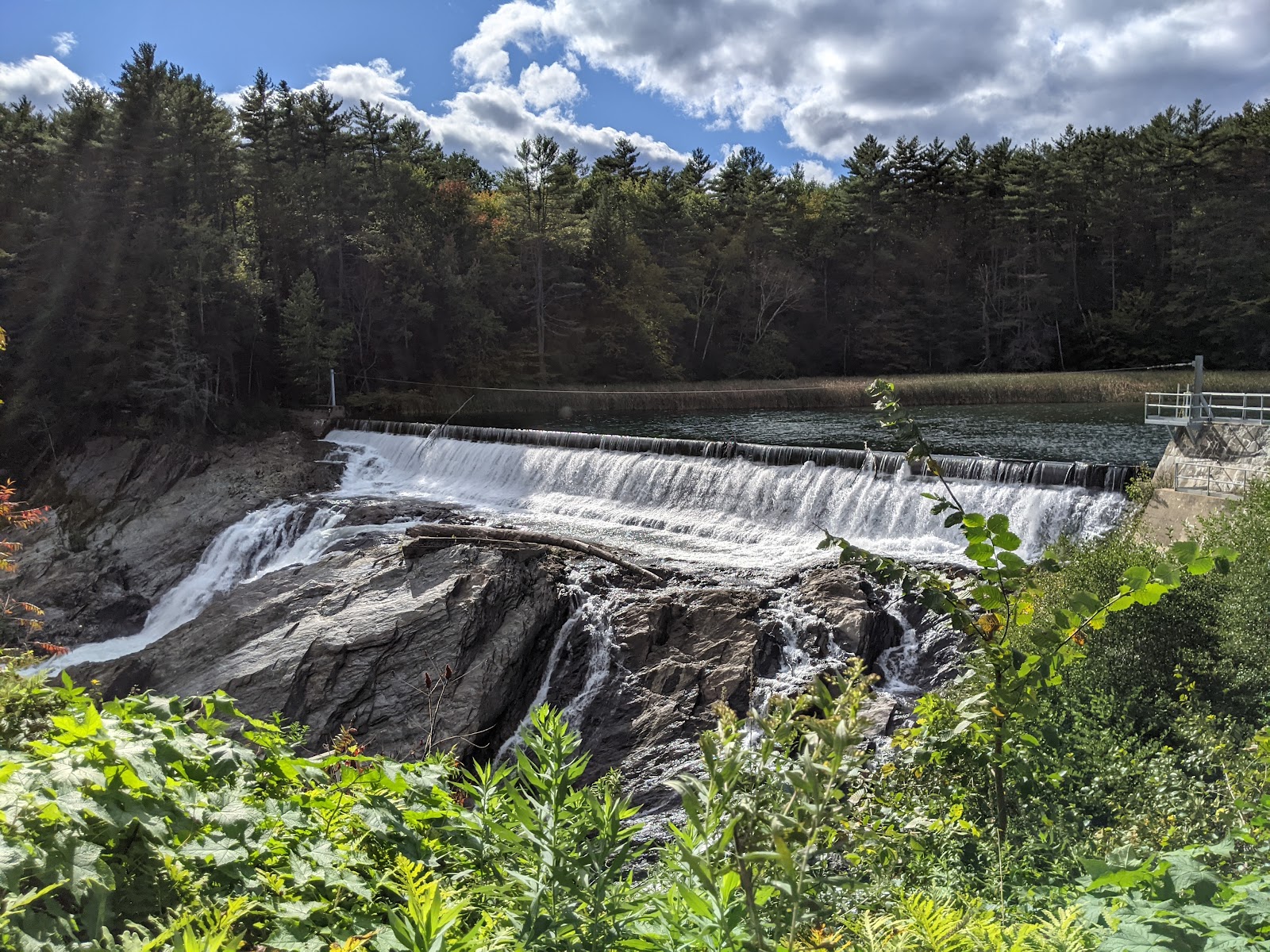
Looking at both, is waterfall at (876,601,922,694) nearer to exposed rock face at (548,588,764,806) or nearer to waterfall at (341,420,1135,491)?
exposed rock face at (548,588,764,806)

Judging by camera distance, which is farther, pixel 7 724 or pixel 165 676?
pixel 165 676

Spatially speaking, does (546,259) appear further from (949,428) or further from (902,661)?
(902,661)

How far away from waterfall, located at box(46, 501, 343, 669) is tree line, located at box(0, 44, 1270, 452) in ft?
29.8

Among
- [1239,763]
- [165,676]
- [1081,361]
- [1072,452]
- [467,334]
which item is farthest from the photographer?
[1081,361]

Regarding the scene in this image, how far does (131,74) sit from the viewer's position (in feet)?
82.3

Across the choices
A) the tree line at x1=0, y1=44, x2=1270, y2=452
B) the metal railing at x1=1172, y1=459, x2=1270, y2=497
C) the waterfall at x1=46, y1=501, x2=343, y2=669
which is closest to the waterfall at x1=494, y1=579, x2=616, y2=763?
the waterfall at x1=46, y1=501, x2=343, y2=669

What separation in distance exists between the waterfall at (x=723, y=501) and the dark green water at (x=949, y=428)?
4277mm

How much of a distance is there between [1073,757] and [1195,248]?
41708 millimetres

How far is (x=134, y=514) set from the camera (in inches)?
768

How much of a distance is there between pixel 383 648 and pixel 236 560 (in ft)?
24.5

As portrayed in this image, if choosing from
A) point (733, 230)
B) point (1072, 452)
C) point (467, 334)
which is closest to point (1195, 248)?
point (733, 230)

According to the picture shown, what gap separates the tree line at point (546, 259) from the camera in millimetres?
24453

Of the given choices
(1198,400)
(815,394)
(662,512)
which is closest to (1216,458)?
(1198,400)

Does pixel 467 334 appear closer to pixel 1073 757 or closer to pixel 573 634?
pixel 573 634
